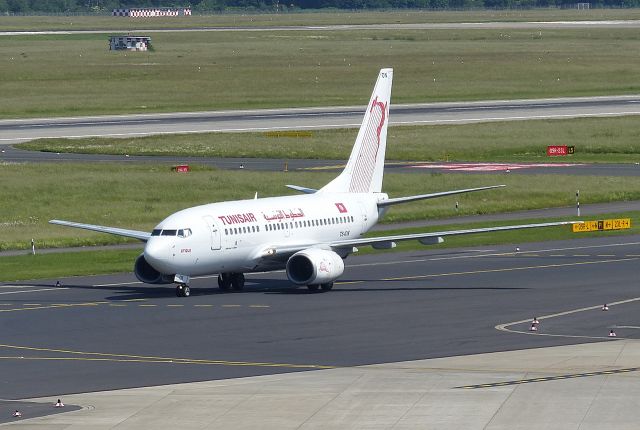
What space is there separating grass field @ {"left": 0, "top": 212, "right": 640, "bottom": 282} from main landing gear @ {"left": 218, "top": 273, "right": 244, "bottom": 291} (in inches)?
357

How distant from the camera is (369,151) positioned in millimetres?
A: 69125

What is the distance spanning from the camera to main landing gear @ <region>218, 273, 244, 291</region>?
6438 centimetres

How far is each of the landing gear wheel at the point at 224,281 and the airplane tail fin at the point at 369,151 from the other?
7.14 m

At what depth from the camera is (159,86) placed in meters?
195

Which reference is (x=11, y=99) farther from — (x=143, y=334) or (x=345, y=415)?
(x=345, y=415)

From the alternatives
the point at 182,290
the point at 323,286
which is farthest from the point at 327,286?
the point at 182,290

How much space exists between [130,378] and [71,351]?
5869 millimetres

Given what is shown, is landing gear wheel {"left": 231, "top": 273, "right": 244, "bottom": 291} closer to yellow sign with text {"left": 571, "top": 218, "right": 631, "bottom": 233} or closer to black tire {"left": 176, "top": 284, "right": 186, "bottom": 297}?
black tire {"left": 176, "top": 284, "right": 186, "bottom": 297}

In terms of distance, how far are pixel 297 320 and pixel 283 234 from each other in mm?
8741

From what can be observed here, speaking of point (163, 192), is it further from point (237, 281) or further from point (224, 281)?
point (237, 281)

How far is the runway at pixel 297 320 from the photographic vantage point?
1849 inches

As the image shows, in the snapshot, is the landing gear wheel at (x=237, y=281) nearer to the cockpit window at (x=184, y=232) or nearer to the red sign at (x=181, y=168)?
the cockpit window at (x=184, y=232)

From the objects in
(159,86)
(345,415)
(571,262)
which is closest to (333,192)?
(571,262)

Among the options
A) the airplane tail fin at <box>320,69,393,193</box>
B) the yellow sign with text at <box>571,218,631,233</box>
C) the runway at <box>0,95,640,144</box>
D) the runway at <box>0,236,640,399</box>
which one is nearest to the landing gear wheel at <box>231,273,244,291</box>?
the runway at <box>0,236,640,399</box>
